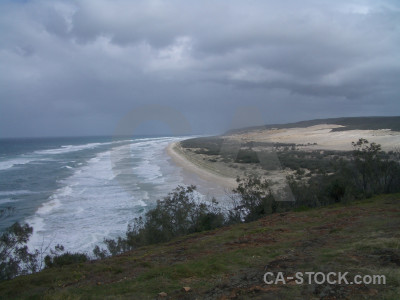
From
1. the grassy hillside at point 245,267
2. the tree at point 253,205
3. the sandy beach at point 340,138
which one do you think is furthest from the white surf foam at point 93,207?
the sandy beach at point 340,138

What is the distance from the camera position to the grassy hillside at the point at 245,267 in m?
4.96

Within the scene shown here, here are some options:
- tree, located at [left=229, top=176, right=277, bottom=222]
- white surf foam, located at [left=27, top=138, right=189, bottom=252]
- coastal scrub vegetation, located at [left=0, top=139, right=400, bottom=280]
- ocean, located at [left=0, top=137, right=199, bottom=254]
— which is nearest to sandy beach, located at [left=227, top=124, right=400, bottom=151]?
coastal scrub vegetation, located at [left=0, top=139, right=400, bottom=280]

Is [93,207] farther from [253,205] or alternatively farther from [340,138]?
[340,138]

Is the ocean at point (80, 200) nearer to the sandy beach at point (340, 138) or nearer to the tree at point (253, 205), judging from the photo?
the tree at point (253, 205)

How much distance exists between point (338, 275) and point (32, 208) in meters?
22.1

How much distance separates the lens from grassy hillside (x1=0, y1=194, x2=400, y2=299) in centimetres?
496

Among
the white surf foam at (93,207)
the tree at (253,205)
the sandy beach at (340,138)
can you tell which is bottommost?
the white surf foam at (93,207)

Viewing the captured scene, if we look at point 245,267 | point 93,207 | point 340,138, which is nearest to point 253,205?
point 245,267

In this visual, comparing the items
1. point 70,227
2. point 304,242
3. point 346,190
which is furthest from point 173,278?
point 70,227

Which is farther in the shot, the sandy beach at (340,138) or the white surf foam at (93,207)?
the sandy beach at (340,138)

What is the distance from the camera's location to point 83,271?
307 inches

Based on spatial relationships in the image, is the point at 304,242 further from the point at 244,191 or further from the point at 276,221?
the point at 244,191

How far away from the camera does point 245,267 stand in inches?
256

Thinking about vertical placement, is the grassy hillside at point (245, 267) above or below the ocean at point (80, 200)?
above
